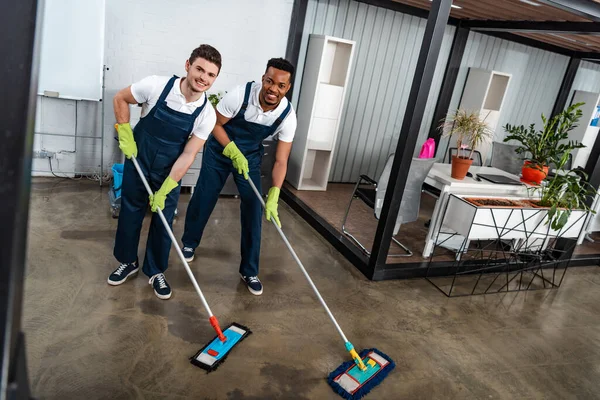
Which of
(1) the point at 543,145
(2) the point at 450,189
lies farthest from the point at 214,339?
(1) the point at 543,145

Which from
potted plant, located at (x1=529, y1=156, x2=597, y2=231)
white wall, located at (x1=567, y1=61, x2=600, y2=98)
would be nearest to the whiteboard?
potted plant, located at (x1=529, y1=156, x2=597, y2=231)

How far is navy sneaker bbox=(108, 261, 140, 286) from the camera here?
272 cm

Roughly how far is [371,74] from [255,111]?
3008 millimetres

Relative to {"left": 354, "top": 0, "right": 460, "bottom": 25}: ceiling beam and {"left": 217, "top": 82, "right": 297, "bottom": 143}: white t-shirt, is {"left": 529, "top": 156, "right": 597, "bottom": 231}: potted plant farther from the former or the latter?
{"left": 354, "top": 0, "right": 460, "bottom": 25}: ceiling beam

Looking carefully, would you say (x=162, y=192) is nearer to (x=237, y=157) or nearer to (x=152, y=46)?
(x=237, y=157)

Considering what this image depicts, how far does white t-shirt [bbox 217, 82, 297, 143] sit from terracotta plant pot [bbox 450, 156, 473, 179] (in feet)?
5.42

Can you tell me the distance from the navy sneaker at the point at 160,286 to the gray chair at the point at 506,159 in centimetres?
404

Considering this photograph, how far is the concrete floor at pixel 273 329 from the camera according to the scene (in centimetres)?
210

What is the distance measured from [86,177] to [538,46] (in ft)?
19.5

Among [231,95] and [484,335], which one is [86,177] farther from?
[484,335]

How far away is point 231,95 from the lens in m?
2.77

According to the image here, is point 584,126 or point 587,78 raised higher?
point 587,78

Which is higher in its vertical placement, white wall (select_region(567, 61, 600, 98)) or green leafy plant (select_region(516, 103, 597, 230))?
white wall (select_region(567, 61, 600, 98))

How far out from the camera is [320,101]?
4941 millimetres
